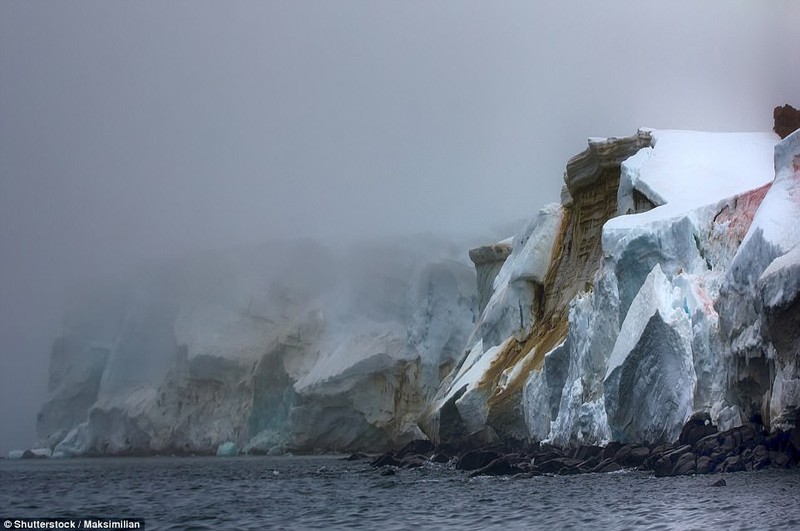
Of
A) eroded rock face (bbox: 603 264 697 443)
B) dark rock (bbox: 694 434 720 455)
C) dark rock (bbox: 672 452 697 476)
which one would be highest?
eroded rock face (bbox: 603 264 697 443)

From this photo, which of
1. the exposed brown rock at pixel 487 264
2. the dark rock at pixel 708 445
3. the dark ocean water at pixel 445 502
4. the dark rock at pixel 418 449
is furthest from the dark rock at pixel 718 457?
the exposed brown rock at pixel 487 264

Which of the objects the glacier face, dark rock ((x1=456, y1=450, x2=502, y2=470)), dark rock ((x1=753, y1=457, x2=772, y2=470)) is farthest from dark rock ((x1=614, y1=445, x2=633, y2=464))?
the glacier face

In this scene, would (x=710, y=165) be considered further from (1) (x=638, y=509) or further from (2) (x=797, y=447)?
(1) (x=638, y=509)

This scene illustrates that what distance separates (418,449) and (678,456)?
22.7 m

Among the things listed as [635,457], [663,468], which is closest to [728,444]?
[663,468]

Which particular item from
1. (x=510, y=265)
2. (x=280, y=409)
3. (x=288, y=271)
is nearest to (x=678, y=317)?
(x=510, y=265)

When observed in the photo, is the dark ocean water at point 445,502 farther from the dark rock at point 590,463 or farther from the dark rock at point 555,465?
the dark rock at point 555,465

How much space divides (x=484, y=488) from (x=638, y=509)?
7850 mm

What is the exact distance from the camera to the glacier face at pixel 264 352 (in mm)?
60438

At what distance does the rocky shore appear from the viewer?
2030 cm

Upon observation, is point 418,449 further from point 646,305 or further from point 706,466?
point 706,466

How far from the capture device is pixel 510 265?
1955 inches

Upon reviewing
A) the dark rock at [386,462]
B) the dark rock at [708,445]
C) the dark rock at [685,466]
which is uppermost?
the dark rock at [708,445]

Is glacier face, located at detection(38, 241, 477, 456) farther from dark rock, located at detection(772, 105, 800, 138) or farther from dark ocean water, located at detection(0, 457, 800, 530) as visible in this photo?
dark ocean water, located at detection(0, 457, 800, 530)
